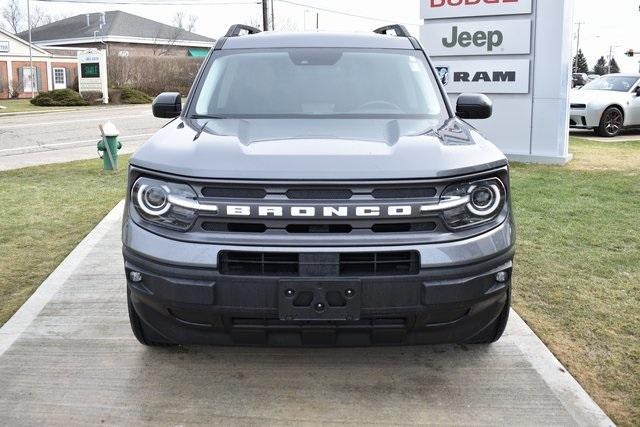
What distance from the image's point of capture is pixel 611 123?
664 inches

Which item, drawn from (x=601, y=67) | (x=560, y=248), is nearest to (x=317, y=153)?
(x=560, y=248)

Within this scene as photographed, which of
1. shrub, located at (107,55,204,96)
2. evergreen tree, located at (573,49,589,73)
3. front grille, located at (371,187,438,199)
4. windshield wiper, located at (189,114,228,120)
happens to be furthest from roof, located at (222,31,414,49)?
evergreen tree, located at (573,49,589,73)

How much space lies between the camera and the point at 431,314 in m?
3.01

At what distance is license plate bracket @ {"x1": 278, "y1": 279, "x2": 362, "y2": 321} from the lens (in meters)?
2.89

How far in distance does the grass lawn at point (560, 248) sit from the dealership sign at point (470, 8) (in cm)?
262

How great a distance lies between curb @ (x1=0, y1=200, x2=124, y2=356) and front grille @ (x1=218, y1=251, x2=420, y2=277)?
178 cm

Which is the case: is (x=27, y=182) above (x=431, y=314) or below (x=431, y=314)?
below

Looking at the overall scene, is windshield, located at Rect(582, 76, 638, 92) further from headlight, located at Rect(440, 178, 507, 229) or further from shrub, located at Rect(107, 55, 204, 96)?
shrub, located at Rect(107, 55, 204, 96)

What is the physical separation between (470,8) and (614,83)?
23.9 ft

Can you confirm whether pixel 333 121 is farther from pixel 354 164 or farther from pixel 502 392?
pixel 502 392

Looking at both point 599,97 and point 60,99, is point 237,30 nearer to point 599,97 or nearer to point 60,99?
point 599,97

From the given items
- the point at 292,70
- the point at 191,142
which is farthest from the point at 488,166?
the point at 292,70

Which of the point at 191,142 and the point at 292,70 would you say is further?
the point at 292,70

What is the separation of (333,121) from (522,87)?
8.49 meters
